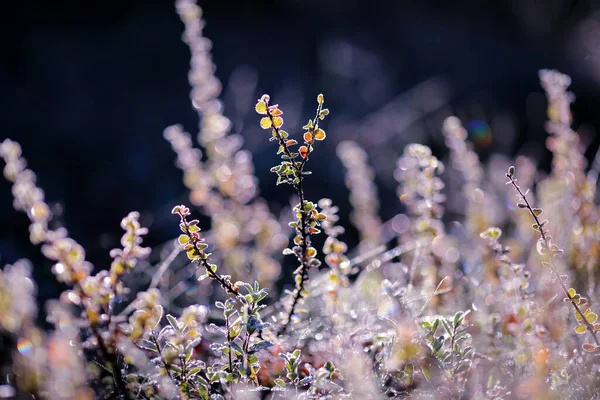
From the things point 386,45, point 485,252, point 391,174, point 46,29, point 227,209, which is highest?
point 46,29

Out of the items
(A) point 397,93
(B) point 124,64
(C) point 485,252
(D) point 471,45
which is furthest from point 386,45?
(C) point 485,252

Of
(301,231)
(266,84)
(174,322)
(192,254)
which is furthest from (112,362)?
(266,84)

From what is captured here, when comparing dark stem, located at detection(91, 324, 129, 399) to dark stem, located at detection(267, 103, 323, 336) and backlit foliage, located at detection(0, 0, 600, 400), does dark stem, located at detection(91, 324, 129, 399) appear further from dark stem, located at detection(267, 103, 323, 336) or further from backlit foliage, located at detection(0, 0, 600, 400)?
dark stem, located at detection(267, 103, 323, 336)

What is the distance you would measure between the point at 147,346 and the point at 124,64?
216 inches

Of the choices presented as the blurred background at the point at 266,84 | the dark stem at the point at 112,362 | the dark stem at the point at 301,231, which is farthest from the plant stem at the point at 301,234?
the blurred background at the point at 266,84

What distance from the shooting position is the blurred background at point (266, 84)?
386 centimetres

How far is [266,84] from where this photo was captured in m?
6.22

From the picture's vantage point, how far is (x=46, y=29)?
252 inches

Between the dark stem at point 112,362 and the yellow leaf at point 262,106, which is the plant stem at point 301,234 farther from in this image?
the dark stem at point 112,362

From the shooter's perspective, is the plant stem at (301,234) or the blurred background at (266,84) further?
the blurred background at (266,84)

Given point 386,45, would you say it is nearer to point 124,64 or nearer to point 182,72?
point 182,72

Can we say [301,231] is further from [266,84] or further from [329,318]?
[266,84]

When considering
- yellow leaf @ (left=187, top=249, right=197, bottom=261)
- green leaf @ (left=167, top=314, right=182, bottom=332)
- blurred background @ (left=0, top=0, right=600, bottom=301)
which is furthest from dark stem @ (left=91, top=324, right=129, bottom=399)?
blurred background @ (left=0, top=0, right=600, bottom=301)

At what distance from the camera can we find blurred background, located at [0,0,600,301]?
3.86 m
